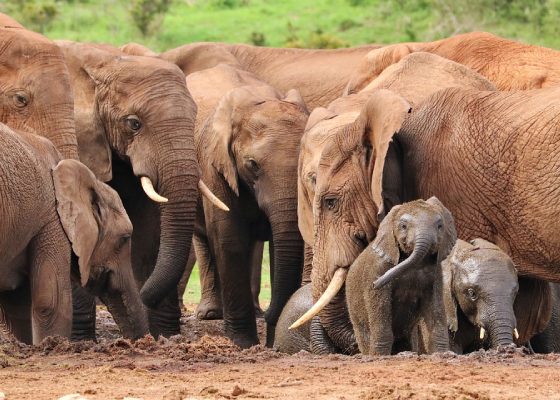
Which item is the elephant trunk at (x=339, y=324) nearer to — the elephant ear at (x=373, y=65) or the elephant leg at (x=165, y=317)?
the elephant leg at (x=165, y=317)

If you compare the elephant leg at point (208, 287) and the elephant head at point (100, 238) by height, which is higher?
the elephant head at point (100, 238)

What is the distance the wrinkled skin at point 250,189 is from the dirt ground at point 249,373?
2384mm

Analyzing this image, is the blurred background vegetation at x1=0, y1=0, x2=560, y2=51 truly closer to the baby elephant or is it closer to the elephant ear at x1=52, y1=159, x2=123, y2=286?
the elephant ear at x1=52, y1=159, x2=123, y2=286

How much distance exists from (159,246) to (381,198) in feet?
8.99

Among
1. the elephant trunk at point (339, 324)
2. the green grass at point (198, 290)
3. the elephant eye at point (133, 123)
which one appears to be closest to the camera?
the elephant trunk at point (339, 324)

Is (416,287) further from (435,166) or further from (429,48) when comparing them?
(429,48)

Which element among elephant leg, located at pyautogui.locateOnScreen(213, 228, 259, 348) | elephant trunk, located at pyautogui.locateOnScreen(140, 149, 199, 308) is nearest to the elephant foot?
elephant leg, located at pyautogui.locateOnScreen(213, 228, 259, 348)

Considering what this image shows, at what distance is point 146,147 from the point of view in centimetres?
1016

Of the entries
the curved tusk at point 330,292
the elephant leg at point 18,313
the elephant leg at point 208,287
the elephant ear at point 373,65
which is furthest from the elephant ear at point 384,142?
the elephant leg at point 208,287

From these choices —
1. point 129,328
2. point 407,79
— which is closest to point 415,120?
point 407,79

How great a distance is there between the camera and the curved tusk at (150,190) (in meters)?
9.69

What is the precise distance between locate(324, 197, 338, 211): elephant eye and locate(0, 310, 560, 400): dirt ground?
3.18 feet

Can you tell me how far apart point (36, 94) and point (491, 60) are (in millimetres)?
3391

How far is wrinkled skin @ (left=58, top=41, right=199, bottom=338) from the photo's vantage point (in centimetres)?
1005
